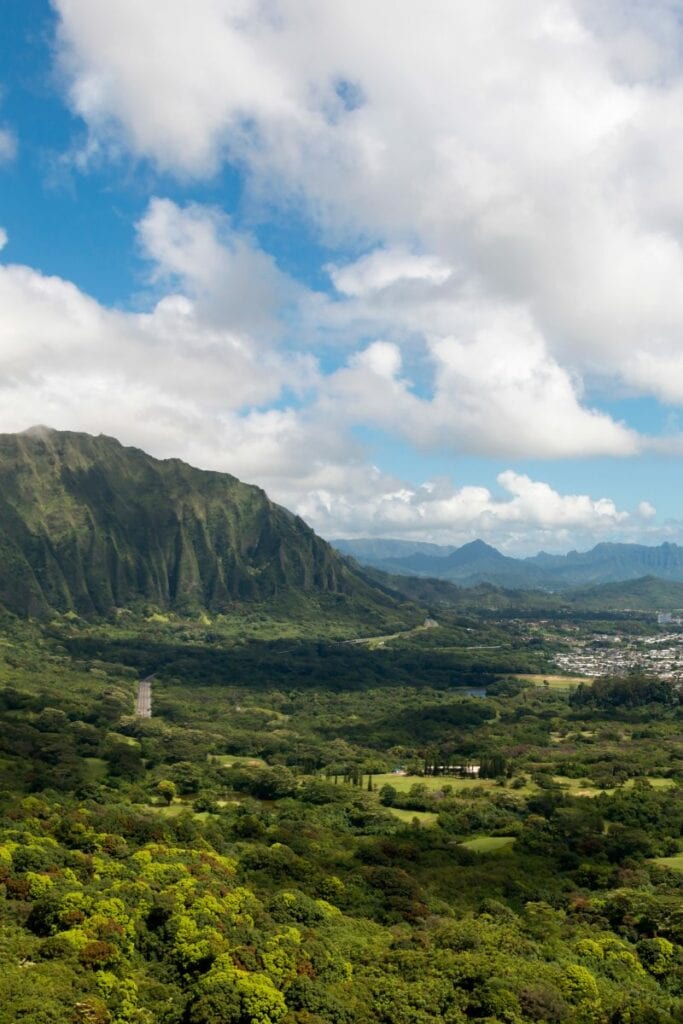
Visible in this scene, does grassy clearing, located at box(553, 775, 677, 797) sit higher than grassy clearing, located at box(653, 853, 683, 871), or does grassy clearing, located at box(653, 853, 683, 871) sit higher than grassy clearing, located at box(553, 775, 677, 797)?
grassy clearing, located at box(653, 853, 683, 871)

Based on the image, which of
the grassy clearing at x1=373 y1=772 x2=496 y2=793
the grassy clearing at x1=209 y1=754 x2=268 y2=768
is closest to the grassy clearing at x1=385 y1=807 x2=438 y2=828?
the grassy clearing at x1=373 y1=772 x2=496 y2=793

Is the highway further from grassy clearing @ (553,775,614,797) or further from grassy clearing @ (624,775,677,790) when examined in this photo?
grassy clearing @ (624,775,677,790)

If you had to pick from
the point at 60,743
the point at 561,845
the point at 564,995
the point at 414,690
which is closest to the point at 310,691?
the point at 414,690

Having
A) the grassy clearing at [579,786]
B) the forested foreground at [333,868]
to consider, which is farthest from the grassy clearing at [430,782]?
the grassy clearing at [579,786]

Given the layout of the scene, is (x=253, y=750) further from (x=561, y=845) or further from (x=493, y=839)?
(x=561, y=845)

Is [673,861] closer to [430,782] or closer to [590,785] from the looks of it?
[590,785]

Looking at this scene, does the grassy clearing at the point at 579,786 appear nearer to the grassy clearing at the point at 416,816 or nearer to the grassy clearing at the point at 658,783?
the grassy clearing at the point at 658,783
